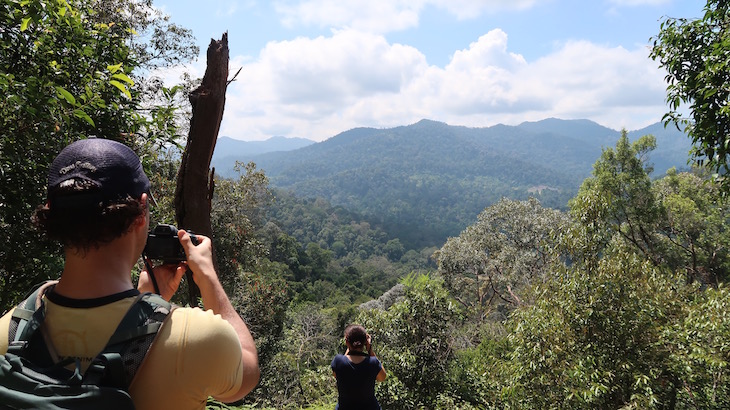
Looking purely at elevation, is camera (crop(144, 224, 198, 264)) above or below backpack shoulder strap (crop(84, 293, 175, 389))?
above

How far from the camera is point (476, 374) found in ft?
26.0

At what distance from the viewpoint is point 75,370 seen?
82 centimetres

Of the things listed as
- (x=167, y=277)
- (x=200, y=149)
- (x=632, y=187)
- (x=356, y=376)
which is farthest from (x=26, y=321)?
(x=632, y=187)

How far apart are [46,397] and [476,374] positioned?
8150 millimetres

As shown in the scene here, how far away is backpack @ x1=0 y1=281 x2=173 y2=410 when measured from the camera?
80 centimetres

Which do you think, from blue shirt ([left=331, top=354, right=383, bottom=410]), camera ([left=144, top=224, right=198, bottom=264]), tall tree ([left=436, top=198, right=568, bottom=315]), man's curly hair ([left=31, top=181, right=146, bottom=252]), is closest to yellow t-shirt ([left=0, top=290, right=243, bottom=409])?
man's curly hair ([left=31, top=181, right=146, bottom=252])

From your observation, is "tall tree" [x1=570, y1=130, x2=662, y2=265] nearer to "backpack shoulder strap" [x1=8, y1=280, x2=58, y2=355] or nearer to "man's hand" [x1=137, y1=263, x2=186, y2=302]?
"man's hand" [x1=137, y1=263, x2=186, y2=302]

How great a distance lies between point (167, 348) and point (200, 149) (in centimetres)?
155

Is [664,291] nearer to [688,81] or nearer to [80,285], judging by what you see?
[688,81]

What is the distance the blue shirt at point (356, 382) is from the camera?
11.7ft

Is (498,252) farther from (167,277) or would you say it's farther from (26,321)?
(26,321)

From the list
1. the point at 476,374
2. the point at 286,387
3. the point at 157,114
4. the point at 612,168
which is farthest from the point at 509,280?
the point at 157,114

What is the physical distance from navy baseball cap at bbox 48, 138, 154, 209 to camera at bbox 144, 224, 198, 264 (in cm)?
28

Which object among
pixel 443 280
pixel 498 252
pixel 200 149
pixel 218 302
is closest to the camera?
pixel 218 302
